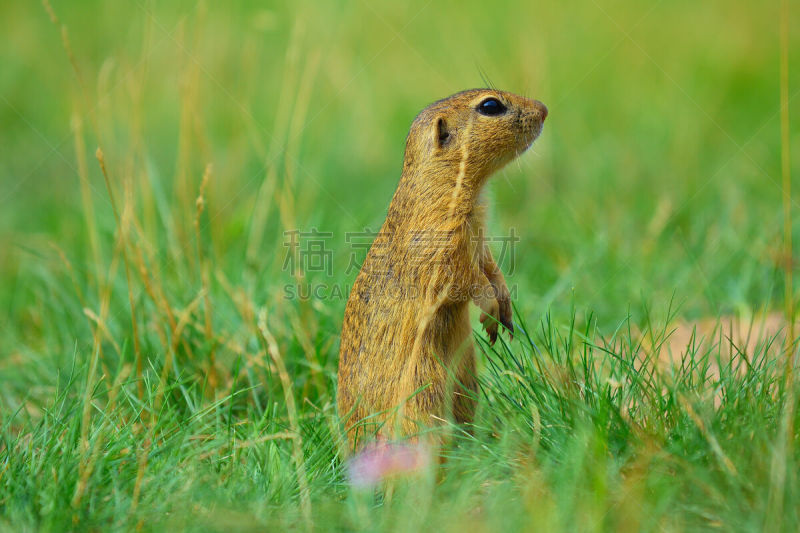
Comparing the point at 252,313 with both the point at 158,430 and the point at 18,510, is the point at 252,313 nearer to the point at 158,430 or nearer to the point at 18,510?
the point at 158,430

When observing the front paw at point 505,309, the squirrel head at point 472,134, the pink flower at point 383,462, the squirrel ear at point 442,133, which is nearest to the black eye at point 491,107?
the squirrel head at point 472,134

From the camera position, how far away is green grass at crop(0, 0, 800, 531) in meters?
2.20

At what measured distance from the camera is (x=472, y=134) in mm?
2977

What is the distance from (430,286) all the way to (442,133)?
0.66 metres

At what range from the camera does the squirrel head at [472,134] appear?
9.66 feet

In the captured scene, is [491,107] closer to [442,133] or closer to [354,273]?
[442,133]

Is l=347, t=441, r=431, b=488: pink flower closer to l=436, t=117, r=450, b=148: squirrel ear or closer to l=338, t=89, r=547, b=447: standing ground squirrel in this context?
l=338, t=89, r=547, b=447: standing ground squirrel

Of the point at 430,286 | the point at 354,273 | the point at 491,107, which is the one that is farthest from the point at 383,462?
the point at 354,273

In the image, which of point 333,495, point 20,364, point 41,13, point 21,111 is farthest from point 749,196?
point 41,13

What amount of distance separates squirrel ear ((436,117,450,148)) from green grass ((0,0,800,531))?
86 cm

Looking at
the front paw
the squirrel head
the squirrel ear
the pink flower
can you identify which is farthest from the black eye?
the pink flower

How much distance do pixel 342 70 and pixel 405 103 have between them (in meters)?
1.37

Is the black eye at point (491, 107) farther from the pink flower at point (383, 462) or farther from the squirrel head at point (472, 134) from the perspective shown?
the pink flower at point (383, 462)

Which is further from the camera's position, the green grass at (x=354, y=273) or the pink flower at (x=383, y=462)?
the pink flower at (x=383, y=462)
